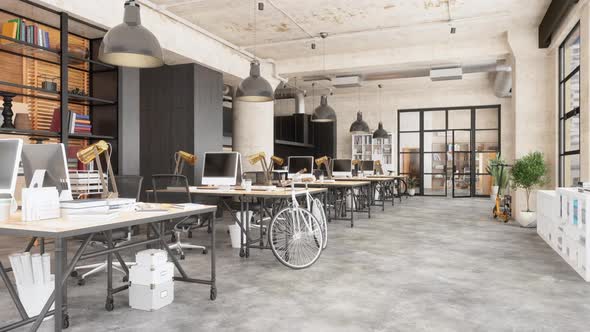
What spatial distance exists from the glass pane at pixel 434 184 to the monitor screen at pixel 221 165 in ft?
35.6

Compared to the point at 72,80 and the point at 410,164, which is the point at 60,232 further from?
the point at 410,164

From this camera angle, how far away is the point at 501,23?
807 cm

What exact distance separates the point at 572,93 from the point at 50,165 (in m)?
7.36

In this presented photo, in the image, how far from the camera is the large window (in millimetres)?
6719

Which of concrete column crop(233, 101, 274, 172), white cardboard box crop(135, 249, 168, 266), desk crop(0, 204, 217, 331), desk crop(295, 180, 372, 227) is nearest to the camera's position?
desk crop(0, 204, 217, 331)

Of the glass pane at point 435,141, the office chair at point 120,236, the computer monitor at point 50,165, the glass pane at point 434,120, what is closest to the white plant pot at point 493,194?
the glass pane at point 435,141

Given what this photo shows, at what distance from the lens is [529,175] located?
24.8ft

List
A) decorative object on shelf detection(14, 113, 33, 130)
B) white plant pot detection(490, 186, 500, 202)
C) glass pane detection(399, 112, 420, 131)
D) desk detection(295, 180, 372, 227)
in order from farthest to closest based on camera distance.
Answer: glass pane detection(399, 112, 420, 131) < white plant pot detection(490, 186, 500, 202) < desk detection(295, 180, 372, 227) < decorative object on shelf detection(14, 113, 33, 130)

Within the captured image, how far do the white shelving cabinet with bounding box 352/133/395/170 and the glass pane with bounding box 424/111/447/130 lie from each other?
50.8 inches

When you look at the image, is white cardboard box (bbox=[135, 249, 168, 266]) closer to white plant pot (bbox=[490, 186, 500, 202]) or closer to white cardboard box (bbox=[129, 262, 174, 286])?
white cardboard box (bbox=[129, 262, 174, 286])

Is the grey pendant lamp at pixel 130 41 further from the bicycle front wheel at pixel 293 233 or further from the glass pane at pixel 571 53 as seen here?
the glass pane at pixel 571 53

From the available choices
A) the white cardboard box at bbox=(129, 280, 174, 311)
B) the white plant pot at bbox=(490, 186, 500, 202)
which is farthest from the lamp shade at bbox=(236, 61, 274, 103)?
the white plant pot at bbox=(490, 186, 500, 202)

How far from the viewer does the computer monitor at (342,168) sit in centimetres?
1077

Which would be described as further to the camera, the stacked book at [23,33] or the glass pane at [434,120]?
the glass pane at [434,120]
